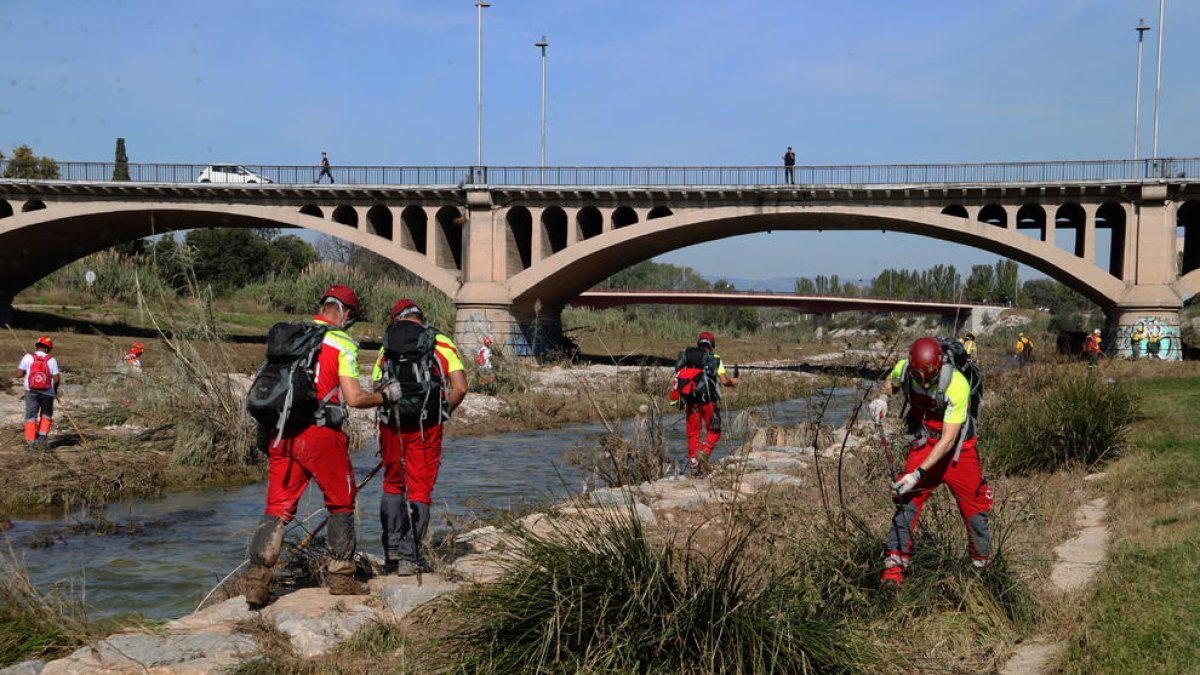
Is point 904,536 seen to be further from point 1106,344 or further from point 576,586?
point 1106,344

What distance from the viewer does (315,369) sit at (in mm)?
6695

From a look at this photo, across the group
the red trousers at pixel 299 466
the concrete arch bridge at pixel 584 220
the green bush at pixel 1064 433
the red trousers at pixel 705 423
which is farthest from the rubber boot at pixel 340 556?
the concrete arch bridge at pixel 584 220

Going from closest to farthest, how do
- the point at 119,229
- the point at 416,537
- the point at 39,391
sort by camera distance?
the point at 416,537
the point at 39,391
the point at 119,229

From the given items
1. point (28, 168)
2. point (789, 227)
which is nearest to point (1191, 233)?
point (789, 227)

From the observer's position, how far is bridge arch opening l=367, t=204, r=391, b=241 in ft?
138

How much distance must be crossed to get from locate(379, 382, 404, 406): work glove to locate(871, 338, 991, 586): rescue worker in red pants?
→ 126 inches

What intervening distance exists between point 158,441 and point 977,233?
28675 millimetres

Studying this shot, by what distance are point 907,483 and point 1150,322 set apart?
106 feet

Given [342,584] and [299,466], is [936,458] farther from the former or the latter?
[299,466]

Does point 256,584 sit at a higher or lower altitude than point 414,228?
lower

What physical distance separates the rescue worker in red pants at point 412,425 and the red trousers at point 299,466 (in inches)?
25.6

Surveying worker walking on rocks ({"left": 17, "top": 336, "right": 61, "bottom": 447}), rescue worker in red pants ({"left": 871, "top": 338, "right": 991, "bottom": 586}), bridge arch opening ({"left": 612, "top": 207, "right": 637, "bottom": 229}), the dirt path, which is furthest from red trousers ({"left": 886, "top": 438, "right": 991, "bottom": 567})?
bridge arch opening ({"left": 612, "top": 207, "right": 637, "bottom": 229})

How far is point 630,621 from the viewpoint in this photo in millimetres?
4883

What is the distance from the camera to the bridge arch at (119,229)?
135 ft
